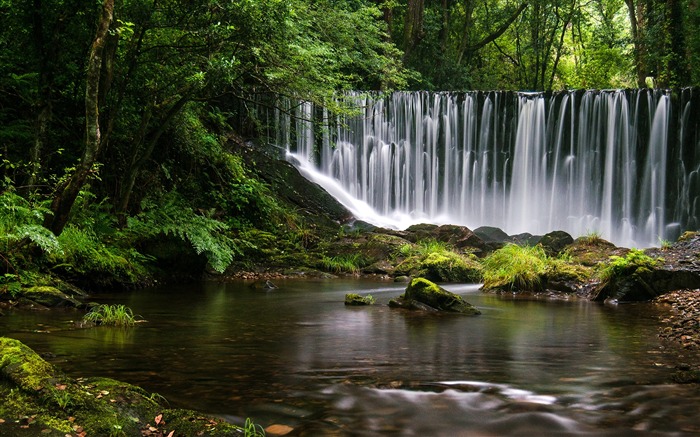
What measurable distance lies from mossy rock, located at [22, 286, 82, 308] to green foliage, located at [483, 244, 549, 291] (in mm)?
8844

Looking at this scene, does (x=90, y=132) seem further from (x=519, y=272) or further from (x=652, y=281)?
(x=652, y=281)

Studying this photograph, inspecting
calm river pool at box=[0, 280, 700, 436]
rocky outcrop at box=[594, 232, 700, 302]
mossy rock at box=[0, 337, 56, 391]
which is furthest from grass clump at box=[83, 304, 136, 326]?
rocky outcrop at box=[594, 232, 700, 302]

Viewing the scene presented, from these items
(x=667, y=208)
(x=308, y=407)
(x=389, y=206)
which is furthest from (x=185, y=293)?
(x=667, y=208)

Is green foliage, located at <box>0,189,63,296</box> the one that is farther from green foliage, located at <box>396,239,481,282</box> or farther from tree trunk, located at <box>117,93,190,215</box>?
green foliage, located at <box>396,239,481,282</box>

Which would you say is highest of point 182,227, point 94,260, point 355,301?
point 182,227

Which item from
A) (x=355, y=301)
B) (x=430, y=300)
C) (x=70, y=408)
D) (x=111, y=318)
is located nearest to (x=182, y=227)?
(x=355, y=301)

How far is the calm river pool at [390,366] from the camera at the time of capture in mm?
3869

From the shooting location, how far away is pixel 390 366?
5398mm

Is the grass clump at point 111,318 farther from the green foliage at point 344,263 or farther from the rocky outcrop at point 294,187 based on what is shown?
the rocky outcrop at point 294,187

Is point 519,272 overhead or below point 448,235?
below

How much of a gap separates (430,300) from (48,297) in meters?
5.76

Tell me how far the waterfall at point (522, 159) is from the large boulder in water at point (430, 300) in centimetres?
1291

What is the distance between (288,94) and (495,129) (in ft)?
46.7

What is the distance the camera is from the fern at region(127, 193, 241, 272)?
39.5 ft
